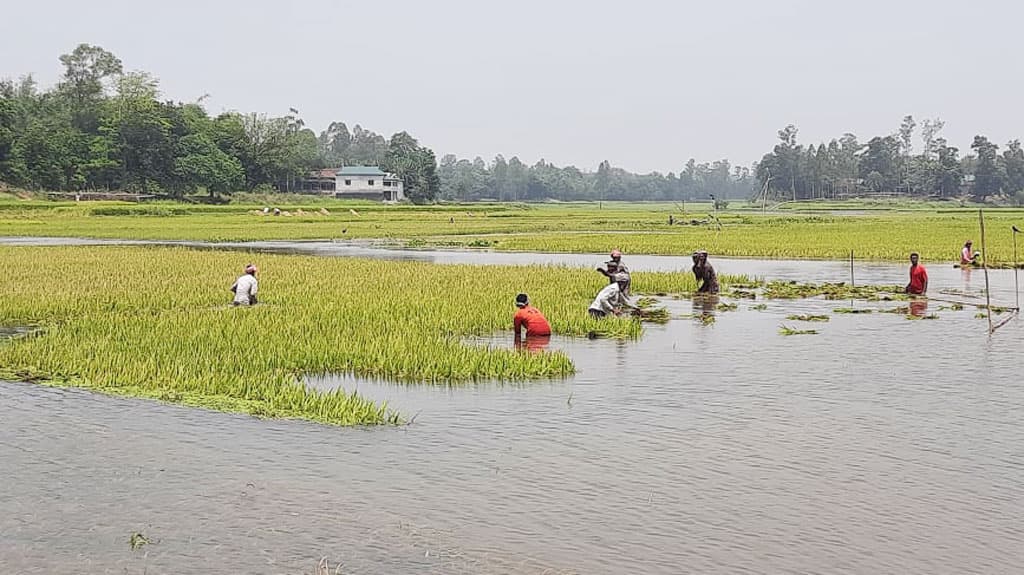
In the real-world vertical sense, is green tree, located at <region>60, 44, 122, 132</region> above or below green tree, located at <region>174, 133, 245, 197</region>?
above

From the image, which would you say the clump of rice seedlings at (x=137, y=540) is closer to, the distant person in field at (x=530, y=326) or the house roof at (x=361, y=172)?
the distant person in field at (x=530, y=326)

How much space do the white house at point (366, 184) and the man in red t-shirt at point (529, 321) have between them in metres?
90.2

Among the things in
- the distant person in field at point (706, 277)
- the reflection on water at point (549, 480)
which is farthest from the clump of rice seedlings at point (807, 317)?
the reflection on water at point (549, 480)

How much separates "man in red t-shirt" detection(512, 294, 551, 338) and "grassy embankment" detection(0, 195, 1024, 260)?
20726 millimetres

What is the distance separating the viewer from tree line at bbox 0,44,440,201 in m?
72.9

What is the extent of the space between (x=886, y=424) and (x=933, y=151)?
16647cm

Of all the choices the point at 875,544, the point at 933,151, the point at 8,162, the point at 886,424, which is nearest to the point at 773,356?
the point at 886,424

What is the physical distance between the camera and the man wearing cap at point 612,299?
15.9 meters

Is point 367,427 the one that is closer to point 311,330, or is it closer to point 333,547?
point 333,547

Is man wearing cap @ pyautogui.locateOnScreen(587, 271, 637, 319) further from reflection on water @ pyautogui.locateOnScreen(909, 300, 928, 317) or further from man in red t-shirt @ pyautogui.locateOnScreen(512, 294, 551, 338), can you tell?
reflection on water @ pyautogui.locateOnScreen(909, 300, 928, 317)

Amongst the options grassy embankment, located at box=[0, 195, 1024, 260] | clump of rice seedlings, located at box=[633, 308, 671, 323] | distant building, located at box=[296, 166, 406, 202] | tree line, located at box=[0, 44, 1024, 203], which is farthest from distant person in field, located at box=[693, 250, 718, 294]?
distant building, located at box=[296, 166, 406, 202]

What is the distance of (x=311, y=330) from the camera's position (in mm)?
13648

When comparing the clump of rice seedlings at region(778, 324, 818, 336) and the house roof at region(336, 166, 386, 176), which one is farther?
the house roof at region(336, 166, 386, 176)

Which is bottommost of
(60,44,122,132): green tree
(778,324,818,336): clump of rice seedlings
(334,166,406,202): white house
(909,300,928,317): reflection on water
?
(778,324,818,336): clump of rice seedlings
